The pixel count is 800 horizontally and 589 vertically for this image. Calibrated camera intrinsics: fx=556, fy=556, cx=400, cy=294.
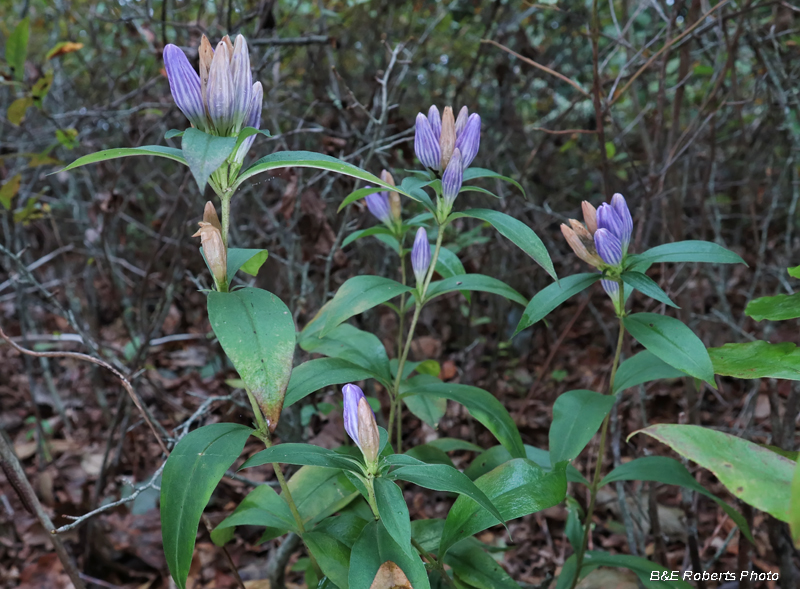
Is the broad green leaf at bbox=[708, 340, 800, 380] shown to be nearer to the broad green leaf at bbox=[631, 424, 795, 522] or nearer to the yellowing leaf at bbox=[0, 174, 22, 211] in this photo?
the broad green leaf at bbox=[631, 424, 795, 522]

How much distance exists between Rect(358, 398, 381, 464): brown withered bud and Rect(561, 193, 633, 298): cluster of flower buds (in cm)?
57

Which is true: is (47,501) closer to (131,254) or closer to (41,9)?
(131,254)

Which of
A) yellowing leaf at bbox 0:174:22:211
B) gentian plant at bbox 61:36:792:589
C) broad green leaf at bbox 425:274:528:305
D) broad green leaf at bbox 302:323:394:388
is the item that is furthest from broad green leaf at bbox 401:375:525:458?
yellowing leaf at bbox 0:174:22:211

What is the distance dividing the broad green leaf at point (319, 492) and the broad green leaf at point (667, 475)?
588mm

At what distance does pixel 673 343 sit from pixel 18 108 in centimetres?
232

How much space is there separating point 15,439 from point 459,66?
395cm

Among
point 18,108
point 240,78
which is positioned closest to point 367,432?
point 240,78

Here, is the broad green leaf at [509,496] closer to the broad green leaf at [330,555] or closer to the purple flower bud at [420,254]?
the broad green leaf at [330,555]

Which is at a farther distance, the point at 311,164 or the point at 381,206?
the point at 381,206

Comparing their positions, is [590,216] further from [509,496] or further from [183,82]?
[183,82]

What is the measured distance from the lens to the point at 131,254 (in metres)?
4.55

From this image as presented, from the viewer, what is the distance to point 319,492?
1.27 metres

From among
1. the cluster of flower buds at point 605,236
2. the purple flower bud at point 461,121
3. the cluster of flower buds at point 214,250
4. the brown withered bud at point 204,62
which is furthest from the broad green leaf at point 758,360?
the brown withered bud at point 204,62

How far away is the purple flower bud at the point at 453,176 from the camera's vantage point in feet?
3.79
